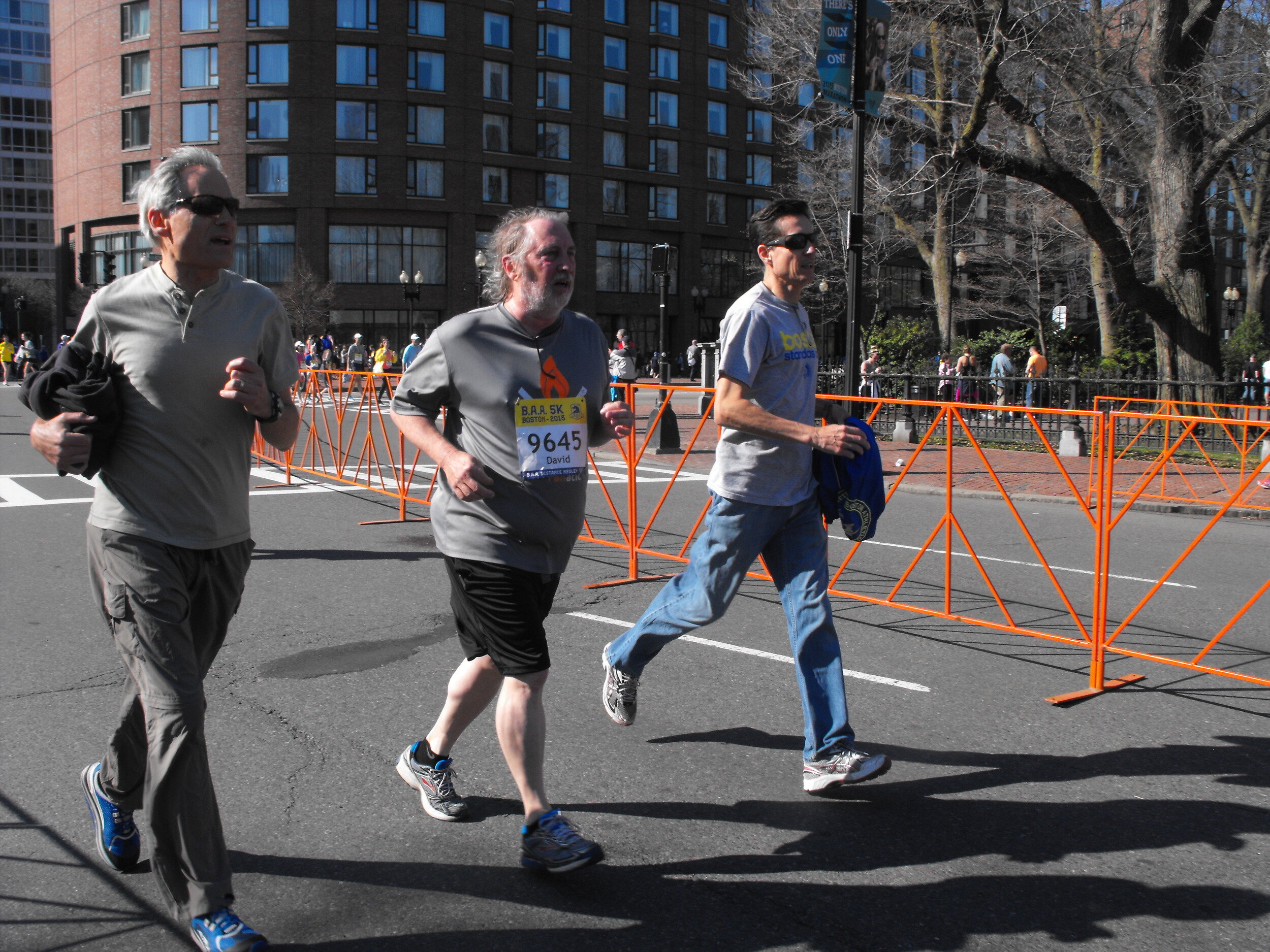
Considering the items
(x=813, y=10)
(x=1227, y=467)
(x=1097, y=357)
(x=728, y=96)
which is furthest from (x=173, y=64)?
(x=1227, y=467)

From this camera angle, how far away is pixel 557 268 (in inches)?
128

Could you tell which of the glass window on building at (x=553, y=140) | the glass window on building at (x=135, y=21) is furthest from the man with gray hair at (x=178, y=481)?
the glass window on building at (x=135, y=21)

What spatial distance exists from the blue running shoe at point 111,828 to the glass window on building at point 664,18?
6278 centimetres

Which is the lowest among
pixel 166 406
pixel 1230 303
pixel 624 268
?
pixel 166 406

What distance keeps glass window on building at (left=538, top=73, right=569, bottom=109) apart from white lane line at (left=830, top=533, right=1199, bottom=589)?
5226 cm

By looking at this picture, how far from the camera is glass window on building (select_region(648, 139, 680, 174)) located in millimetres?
61531

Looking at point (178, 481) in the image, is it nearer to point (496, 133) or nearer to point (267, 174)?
point (267, 174)

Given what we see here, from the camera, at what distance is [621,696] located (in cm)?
436

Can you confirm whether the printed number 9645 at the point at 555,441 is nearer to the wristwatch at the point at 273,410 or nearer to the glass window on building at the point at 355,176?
the wristwatch at the point at 273,410

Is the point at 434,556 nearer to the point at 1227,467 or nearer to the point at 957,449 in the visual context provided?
the point at 1227,467

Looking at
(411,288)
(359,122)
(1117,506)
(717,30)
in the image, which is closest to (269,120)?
(359,122)

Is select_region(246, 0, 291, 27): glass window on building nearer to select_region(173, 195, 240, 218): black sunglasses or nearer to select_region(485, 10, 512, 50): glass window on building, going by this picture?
select_region(485, 10, 512, 50): glass window on building

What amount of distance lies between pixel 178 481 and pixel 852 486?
226cm

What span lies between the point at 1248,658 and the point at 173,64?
58.5 meters
